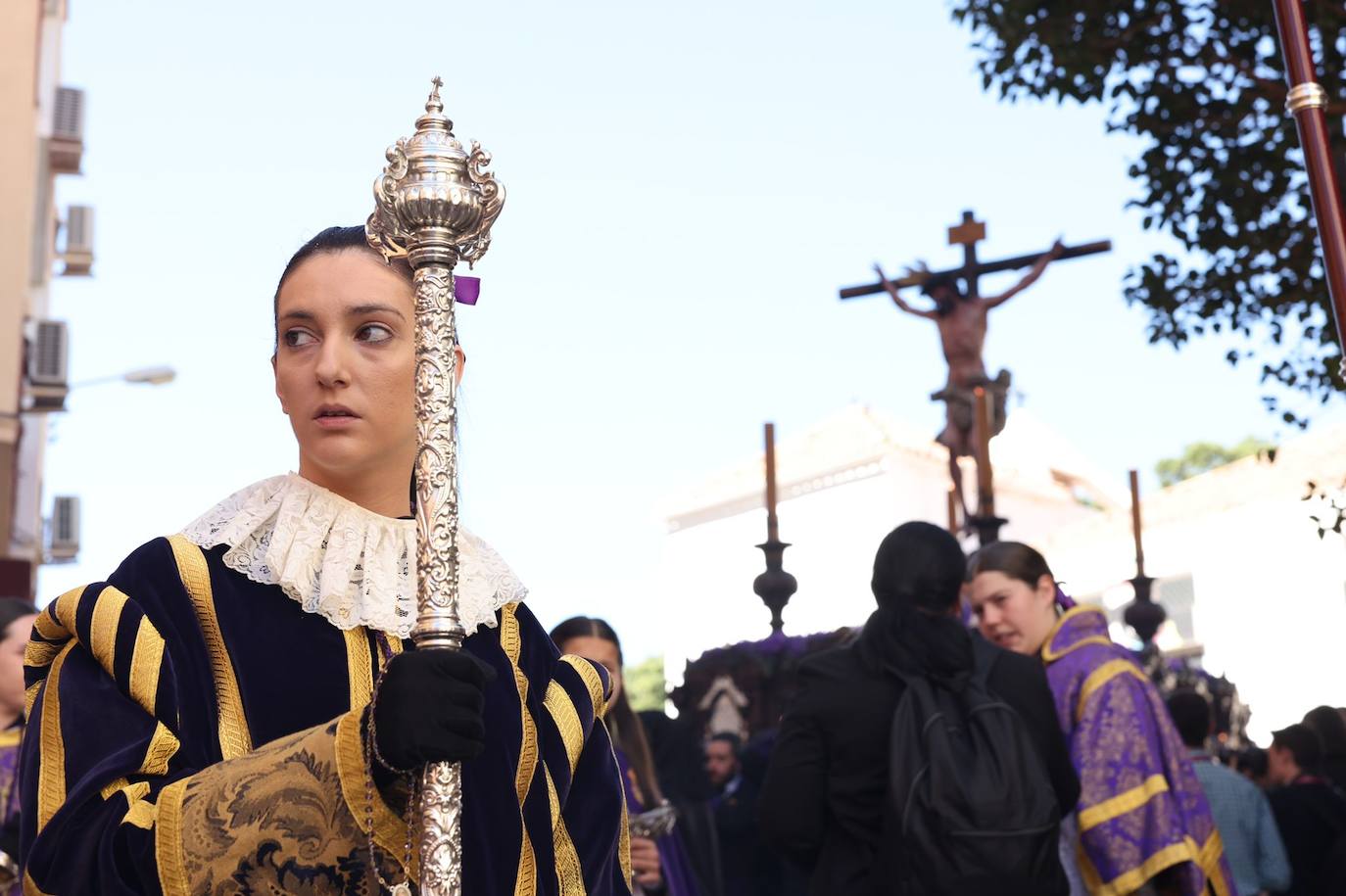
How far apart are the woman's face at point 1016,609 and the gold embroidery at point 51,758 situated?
11.2ft

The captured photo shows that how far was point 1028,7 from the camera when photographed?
8430 millimetres

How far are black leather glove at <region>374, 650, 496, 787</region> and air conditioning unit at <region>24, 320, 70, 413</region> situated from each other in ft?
64.8

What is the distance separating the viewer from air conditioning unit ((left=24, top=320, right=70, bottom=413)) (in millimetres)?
20391

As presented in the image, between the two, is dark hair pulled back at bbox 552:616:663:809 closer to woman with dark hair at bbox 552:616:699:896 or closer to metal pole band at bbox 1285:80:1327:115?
woman with dark hair at bbox 552:616:699:896

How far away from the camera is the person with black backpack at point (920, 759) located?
392 centimetres

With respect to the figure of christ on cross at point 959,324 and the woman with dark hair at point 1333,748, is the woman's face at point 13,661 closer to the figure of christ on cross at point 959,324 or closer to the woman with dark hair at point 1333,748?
the woman with dark hair at point 1333,748

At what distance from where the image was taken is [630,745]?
5199mm

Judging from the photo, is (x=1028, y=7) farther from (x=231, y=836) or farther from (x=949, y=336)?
(x=231, y=836)

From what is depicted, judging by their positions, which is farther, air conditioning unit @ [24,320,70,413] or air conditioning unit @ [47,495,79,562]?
air conditioning unit @ [47,495,79,562]

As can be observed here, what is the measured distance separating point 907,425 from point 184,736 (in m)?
38.7

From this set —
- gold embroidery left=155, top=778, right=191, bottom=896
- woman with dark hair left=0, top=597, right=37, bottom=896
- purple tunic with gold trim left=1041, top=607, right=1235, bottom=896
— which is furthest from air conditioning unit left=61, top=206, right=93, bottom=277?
gold embroidery left=155, top=778, right=191, bottom=896

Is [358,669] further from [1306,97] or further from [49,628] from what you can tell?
[1306,97]

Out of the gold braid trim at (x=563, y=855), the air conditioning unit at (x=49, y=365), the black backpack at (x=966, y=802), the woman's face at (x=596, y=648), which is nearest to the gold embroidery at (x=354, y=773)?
the gold braid trim at (x=563, y=855)

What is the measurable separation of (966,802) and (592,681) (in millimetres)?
1607
